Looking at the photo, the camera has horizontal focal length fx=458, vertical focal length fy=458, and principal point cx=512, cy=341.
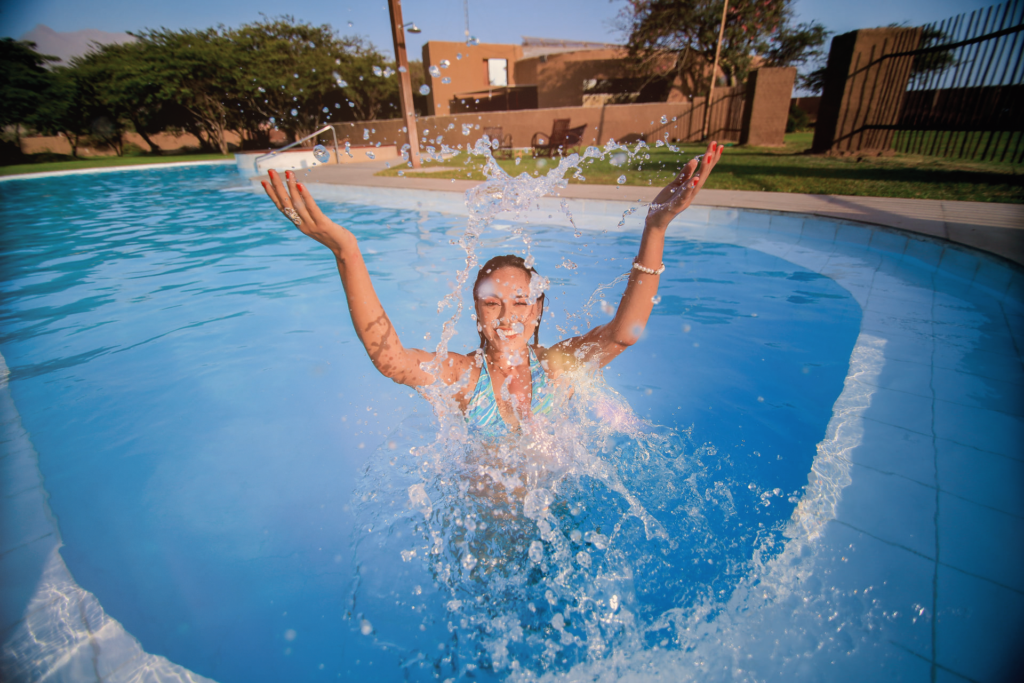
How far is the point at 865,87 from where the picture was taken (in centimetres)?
1099

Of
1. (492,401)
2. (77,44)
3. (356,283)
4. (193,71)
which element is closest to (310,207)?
(356,283)

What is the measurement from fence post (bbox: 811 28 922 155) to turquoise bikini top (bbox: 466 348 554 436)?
13367 mm

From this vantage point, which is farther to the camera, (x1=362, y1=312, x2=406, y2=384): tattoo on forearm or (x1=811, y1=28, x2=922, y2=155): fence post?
(x1=811, y1=28, x2=922, y2=155): fence post

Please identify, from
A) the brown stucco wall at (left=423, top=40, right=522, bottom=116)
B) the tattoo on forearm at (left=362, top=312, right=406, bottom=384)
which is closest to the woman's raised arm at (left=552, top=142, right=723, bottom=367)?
the tattoo on forearm at (left=362, top=312, right=406, bottom=384)

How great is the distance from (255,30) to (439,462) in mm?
38666

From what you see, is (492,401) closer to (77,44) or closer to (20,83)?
(20,83)

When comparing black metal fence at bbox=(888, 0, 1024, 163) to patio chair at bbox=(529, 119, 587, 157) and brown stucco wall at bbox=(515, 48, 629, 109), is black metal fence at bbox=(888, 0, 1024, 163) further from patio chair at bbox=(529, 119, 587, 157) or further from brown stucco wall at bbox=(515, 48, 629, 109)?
brown stucco wall at bbox=(515, 48, 629, 109)

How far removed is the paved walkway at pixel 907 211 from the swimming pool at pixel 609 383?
290 millimetres

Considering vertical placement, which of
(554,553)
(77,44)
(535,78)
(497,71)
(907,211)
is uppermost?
(77,44)

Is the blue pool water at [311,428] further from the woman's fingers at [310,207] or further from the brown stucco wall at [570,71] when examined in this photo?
the brown stucco wall at [570,71]

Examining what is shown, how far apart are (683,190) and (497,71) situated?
39099 millimetres

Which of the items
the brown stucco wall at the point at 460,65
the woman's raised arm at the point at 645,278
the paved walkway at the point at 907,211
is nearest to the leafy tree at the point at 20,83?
the brown stucco wall at the point at 460,65

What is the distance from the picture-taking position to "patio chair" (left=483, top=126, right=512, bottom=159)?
17094 mm

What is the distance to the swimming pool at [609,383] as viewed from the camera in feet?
6.44
